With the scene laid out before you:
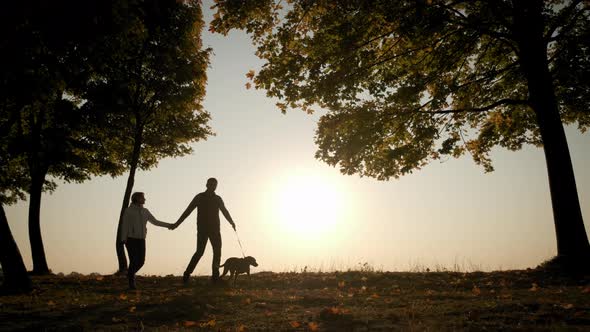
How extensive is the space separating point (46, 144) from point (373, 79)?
1368 centimetres

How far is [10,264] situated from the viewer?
1001cm

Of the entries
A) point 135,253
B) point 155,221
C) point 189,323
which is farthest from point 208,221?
point 189,323

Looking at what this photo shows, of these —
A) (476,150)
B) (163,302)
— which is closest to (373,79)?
(476,150)

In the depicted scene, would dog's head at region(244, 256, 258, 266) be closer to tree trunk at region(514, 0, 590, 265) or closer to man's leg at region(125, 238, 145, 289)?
man's leg at region(125, 238, 145, 289)

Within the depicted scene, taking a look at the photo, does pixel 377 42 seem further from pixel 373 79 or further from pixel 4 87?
pixel 4 87

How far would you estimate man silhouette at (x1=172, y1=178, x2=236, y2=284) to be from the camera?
10.4 meters

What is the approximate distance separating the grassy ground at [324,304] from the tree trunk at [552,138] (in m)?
1.39

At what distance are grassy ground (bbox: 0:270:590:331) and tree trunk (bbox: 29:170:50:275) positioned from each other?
7.03 m

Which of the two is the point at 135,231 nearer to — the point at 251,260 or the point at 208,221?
the point at 208,221

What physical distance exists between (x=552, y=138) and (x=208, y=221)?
9.42m

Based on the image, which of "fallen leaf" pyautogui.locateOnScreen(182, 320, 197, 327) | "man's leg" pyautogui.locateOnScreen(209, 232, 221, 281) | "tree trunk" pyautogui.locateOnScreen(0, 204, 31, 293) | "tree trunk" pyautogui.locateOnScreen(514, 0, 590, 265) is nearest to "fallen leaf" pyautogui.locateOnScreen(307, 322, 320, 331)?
"fallen leaf" pyautogui.locateOnScreen(182, 320, 197, 327)

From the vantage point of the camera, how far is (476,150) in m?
14.5

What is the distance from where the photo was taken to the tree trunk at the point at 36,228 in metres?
17.1

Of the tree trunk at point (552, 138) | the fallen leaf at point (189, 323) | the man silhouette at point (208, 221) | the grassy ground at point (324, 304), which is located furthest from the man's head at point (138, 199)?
the tree trunk at point (552, 138)
